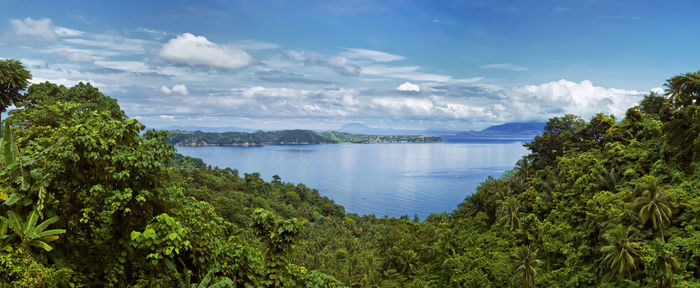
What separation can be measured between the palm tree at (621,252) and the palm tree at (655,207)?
1246 mm

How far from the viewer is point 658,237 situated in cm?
1958

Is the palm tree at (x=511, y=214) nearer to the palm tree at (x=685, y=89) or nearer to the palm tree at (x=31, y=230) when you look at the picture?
the palm tree at (x=685, y=89)

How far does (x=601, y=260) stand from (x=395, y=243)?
19.6 metres

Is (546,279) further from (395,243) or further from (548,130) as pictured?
(548,130)

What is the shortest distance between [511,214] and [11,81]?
114 feet

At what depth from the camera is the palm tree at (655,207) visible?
1928cm

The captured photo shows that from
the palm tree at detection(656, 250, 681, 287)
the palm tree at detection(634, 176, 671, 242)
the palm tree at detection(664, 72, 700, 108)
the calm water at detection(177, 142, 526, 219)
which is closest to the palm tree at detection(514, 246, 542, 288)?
the palm tree at detection(634, 176, 671, 242)

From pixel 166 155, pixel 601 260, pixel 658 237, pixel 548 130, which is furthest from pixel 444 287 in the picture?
pixel 166 155

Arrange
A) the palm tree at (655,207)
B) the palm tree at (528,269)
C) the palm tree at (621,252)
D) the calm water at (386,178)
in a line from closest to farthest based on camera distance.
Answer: the palm tree at (621,252), the palm tree at (655,207), the palm tree at (528,269), the calm water at (386,178)

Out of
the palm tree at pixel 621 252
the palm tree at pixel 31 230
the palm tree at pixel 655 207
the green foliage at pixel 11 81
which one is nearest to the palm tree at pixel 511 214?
the palm tree at pixel 621 252

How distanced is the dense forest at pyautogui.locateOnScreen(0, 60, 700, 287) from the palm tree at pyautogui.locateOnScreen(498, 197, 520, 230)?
0.13 m

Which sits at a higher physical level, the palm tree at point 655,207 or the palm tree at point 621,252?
the palm tree at point 655,207

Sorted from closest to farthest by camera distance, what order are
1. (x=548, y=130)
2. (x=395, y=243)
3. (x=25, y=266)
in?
(x=25, y=266) < (x=395, y=243) < (x=548, y=130)

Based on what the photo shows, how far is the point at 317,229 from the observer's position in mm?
59281
